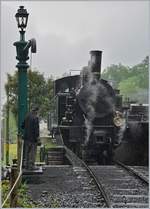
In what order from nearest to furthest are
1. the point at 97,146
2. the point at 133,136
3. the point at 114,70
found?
the point at 97,146
the point at 133,136
the point at 114,70

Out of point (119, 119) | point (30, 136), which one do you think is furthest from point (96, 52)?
point (30, 136)

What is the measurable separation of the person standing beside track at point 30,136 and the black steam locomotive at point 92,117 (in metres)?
3.66

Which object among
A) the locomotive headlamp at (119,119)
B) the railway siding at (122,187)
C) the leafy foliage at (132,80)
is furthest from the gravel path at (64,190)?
the leafy foliage at (132,80)

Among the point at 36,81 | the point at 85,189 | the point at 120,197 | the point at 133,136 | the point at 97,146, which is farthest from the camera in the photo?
the point at 36,81

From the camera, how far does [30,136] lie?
255 inches

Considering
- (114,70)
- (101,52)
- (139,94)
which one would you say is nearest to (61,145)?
(101,52)

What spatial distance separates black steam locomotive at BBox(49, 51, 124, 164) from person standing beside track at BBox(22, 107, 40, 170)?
144 inches

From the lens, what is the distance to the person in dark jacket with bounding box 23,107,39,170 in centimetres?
639

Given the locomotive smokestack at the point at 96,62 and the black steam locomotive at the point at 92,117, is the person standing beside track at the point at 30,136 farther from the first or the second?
the locomotive smokestack at the point at 96,62

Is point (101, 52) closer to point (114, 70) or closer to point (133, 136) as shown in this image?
point (133, 136)

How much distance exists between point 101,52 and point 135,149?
2.32 meters

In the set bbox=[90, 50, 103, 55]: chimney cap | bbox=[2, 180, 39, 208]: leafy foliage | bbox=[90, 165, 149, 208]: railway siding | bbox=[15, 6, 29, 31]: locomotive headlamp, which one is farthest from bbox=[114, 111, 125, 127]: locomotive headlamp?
bbox=[2, 180, 39, 208]: leafy foliage

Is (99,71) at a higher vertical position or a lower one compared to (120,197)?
higher

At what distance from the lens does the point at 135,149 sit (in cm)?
1127
